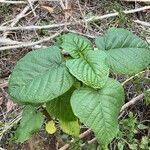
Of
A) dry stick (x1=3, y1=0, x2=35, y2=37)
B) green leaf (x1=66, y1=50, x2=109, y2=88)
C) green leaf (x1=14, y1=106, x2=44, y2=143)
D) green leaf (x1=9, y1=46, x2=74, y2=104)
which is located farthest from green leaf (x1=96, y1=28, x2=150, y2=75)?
dry stick (x1=3, y1=0, x2=35, y2=37)

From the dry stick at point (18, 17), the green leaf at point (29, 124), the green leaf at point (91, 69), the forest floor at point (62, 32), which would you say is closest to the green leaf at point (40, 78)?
the green leaf at point (91, 69)

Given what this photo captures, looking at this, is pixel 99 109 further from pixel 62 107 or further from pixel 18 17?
pixel 18 17

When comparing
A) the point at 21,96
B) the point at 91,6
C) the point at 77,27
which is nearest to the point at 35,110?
the point at 21,96

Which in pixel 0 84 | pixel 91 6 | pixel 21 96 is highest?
pixel 21 96

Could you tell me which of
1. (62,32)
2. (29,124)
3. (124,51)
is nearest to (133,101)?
(124,51)

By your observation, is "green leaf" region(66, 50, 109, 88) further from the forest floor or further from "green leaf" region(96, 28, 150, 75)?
the forest floor

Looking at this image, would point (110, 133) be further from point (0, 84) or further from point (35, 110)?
point (0, 84)
